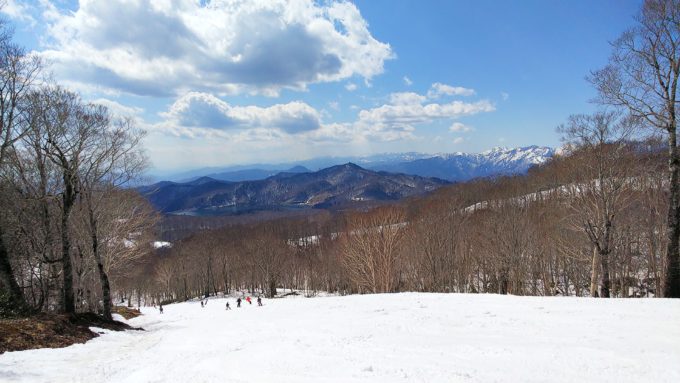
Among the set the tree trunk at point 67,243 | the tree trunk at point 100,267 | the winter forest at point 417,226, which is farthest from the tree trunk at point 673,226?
the tree trunk at point 100,267

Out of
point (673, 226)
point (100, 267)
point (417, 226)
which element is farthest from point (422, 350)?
point (417, 226)

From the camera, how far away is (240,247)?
320 ft

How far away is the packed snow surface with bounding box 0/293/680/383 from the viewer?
25.9 ft

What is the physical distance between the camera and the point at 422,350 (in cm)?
988

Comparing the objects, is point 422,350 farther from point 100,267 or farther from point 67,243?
point 100,267

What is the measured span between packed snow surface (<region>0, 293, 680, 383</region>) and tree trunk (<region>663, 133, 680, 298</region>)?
74.1 inches

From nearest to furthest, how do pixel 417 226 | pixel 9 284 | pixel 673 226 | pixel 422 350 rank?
pixel 422 350 → pixel 673 226 → pixel 9 284 → pixel 417 226

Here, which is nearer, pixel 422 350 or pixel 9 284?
pixel 422 350

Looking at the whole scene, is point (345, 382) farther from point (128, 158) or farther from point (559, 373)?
point (128, 158)

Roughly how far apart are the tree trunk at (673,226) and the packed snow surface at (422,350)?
1.88m

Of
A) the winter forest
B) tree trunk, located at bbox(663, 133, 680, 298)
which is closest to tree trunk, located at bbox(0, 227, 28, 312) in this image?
the winter forest

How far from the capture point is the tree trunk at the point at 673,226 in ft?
45.3

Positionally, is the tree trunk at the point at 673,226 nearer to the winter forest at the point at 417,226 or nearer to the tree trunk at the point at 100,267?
the winter forest at the point at 417,226

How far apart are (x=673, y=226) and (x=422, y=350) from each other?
12.0 m
